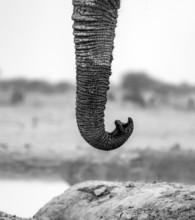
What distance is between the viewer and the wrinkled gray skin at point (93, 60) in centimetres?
699

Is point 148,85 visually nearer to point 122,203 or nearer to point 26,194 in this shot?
point 26,194

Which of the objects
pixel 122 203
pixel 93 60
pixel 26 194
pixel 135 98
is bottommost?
pixel 26 194

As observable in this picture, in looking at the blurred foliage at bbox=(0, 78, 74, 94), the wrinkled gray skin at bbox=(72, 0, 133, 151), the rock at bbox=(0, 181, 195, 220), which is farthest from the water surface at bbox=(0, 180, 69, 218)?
the blurred foliage at bbox=(0, 78, 74, 94)

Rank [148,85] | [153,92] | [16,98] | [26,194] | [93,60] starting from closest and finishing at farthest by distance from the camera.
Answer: [93,60], [26,194], [16,98], [153,92], [148,85]

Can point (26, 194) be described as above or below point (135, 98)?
below

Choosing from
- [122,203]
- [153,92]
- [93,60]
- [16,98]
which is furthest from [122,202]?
[153,92]

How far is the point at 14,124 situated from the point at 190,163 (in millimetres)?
8463

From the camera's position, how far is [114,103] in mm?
29953

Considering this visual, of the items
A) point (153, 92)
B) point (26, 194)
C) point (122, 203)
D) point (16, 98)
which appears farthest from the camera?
point (153, 92)

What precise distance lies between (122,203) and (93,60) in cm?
272

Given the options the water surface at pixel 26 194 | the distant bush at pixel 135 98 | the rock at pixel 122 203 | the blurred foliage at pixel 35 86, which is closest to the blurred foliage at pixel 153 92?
the distant bush at pixel 135 98

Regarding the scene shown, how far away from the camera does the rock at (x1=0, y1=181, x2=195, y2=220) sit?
346 inches

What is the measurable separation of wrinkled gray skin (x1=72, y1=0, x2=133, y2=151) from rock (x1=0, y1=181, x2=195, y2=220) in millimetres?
1754

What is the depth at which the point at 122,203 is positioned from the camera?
31.0 ft
